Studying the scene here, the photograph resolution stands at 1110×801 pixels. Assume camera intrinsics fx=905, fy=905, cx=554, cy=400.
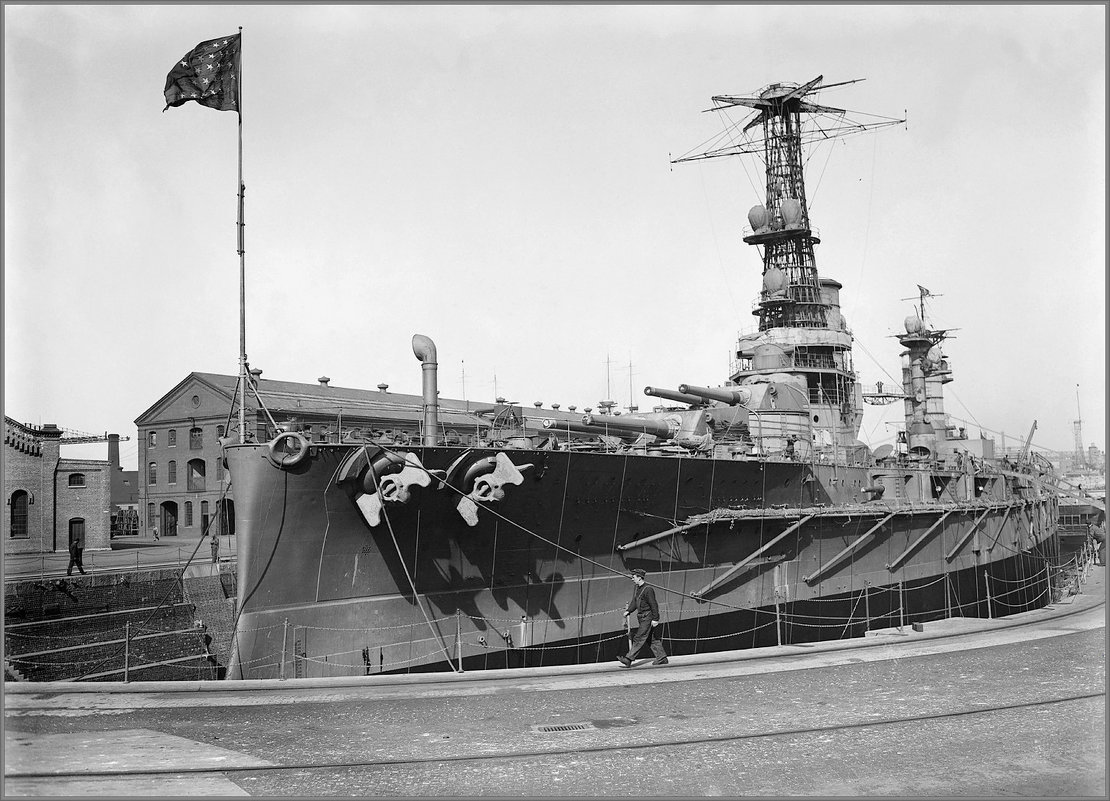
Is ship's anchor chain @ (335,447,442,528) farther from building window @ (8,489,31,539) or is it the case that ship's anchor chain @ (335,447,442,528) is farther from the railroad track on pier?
building window @ (8,489,31,539)

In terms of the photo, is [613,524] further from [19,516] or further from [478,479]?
[19,516]

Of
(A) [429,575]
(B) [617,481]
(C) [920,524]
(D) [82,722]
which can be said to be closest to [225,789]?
(D) [82,722]

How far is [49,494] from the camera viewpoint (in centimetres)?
2758

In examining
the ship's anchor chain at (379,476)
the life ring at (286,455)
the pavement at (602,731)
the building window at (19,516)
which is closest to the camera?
the pavement at (602,731)

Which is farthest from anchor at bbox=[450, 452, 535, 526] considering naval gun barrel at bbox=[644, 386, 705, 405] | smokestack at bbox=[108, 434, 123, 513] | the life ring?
smokestack at bbox=[108, 434, 123, 513]

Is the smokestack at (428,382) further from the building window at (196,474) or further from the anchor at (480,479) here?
the building window at (196,474)

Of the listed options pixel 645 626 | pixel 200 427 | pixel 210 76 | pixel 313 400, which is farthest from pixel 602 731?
pixel 200 427

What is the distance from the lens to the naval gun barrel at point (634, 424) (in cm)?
1762

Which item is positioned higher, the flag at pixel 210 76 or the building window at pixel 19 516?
the flag at pixel 210 76

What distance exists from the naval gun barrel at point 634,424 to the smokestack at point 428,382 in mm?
3763

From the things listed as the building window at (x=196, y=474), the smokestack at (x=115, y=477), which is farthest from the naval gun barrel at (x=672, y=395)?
the smokestack at (x=115, y=477)

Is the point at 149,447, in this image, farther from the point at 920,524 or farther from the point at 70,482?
the point at 920,524

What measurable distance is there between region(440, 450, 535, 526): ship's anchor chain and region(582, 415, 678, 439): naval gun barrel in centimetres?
362

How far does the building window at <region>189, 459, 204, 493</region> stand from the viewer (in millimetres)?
38906
